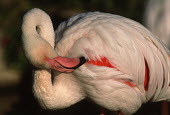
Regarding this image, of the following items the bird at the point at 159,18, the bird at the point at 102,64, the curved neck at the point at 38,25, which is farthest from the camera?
the bird at the point at 159,18

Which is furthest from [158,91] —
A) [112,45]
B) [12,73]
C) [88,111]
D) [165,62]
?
[12,73]

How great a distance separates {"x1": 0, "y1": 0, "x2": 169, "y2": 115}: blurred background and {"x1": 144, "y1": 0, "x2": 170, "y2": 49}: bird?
0.99ft

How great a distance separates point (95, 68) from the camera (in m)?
4.69

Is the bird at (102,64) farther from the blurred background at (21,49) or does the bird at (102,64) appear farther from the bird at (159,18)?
the blurred background at (21,49)

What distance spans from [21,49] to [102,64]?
3.38 metres

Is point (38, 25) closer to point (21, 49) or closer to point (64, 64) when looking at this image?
point (64, 64)

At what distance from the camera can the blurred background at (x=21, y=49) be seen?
744cm

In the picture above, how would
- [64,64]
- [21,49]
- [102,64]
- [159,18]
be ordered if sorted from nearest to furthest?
[64,64], [102,64], [159,18], [21,49]

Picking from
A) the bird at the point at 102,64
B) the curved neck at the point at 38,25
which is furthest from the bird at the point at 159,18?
the curved neck at the point at 38,25

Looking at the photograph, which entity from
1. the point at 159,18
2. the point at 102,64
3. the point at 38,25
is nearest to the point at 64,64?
the point at 102,64

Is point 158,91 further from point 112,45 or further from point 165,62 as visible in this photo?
point 112,45

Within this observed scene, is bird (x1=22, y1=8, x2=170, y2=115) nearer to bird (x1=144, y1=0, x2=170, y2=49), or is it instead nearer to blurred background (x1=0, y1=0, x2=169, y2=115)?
bird (x1=144, y1=0, x2=170, y2=49)

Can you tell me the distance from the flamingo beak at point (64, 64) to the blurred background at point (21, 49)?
9.12ft

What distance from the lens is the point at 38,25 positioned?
4812mm
